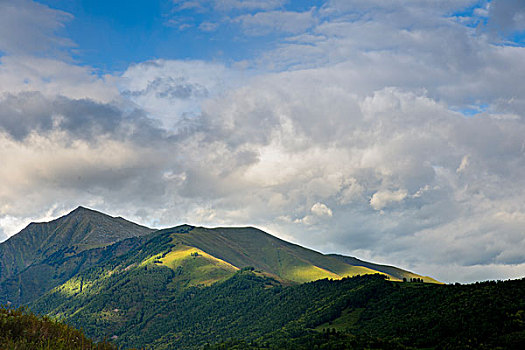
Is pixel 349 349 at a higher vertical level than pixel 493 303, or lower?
lower

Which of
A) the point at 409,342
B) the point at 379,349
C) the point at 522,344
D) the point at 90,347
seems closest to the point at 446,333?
the point at 409,342

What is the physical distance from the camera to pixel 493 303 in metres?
189

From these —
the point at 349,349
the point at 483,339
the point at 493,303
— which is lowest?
the point at 349,349

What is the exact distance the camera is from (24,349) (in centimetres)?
6894

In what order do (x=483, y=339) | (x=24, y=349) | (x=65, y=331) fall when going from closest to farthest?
(x=24, y=349)
(x=65, y=331)
(x=483, y=339)

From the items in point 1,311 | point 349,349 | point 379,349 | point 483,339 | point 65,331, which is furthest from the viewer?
point 349,349

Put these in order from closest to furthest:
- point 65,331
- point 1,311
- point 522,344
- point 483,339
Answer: point 1,311 → point 65,331 → point 522,344 → point 483,339

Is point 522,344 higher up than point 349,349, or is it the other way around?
point 522,344

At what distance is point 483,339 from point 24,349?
153 metres

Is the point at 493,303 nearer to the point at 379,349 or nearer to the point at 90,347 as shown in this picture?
the point at 379,349

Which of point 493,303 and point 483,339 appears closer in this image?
point 483,339

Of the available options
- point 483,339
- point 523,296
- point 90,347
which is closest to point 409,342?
point 483,339

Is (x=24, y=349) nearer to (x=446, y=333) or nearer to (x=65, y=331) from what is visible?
(x=65, y=331)

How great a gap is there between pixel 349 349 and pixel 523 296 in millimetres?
77233
